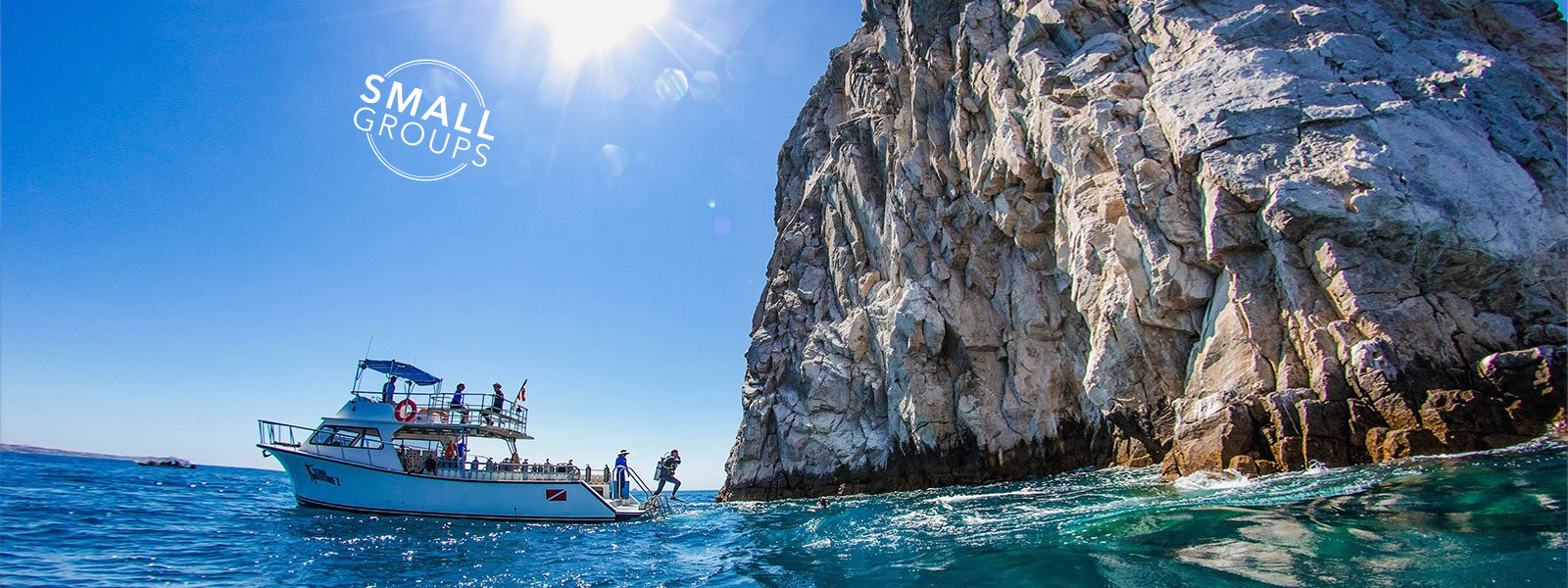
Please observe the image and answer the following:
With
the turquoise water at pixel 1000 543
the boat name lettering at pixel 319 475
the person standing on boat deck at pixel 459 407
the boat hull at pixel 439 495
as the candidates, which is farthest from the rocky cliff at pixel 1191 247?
the boat name lettering at pixel 319 475

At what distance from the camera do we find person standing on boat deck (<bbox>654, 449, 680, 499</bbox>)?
25.5 meters

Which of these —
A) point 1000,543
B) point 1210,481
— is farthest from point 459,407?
point 1210,481

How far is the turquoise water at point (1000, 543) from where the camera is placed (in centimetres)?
691

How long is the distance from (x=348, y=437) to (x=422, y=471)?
2.94 metres

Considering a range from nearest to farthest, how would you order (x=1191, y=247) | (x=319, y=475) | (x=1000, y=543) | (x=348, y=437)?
(x=1000, y=543), (x=1191, y=247), (x=319, y=475), (x=348, y=437)

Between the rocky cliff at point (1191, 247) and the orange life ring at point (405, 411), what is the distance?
718 inches

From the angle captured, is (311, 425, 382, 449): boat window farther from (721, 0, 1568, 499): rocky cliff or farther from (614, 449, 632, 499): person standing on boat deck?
(721, 0, 1568, 499): rocky cliff

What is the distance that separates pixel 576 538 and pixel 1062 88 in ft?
74.6

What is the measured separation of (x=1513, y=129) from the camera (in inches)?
666

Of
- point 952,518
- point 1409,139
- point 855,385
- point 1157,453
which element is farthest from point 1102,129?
point 855,385

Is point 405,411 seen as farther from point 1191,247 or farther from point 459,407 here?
point 1191,247

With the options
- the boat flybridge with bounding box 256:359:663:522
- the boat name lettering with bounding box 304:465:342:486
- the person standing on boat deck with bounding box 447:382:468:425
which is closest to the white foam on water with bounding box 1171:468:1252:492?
the boat flybridge with bounding box 256:359:663:522

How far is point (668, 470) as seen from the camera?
85.7 feet

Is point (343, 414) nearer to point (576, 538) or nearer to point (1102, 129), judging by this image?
point (576, 538)
